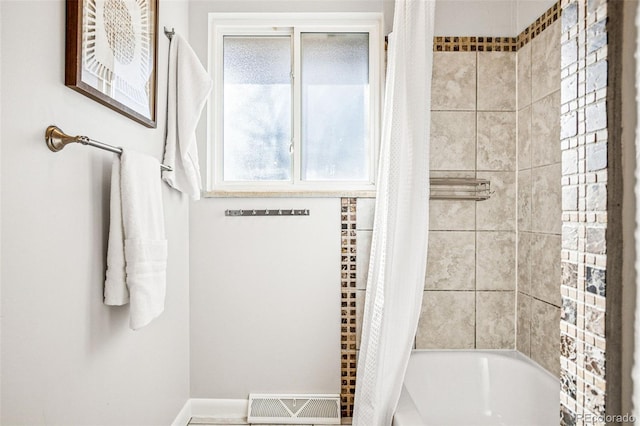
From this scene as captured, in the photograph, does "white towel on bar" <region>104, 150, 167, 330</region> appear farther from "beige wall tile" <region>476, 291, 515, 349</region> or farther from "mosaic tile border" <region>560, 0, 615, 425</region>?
"beige wall tile" <region>476, 291, 515, 349</region>

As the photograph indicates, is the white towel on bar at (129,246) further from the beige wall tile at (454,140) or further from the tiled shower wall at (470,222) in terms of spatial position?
the beige wall tile at (454,140)

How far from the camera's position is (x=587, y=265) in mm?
432

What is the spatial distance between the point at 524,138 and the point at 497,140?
5.3 inches

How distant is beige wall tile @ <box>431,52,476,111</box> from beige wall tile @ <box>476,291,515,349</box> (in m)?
1.02

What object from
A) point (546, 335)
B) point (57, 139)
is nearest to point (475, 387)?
point (546, 335)

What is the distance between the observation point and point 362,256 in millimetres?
2236

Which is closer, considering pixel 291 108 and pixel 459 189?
pixel 459 189

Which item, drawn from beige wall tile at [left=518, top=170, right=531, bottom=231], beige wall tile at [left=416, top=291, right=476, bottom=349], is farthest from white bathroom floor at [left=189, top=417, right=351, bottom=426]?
beige wall tile at [left=518, top=170, right=531, bottom=231]

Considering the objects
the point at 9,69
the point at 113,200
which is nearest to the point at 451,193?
the point at 113,200

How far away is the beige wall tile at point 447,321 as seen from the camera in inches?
88.5

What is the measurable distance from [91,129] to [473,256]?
1.87 m

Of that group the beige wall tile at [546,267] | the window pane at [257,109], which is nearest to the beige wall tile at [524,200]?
the beige wall tile at [546,267]

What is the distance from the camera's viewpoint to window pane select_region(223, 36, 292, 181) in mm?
2340

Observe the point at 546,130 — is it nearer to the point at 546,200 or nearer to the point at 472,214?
the point at 546,200
